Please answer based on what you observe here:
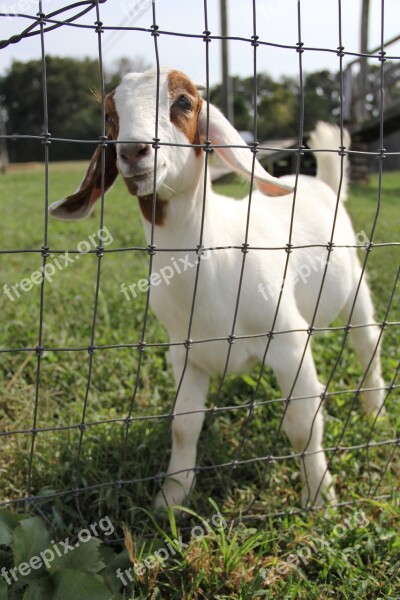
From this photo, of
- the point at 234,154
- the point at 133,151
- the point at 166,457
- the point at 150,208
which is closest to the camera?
the point at 133,151

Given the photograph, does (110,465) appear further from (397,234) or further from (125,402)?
(397,234)

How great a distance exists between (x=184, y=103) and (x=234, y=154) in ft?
0.76

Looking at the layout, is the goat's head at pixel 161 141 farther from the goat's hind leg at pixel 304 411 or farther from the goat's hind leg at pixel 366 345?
the goat's hind leg at pixel 366 345

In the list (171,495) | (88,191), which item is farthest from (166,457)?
(88,191)

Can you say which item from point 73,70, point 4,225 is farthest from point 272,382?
point 73,70

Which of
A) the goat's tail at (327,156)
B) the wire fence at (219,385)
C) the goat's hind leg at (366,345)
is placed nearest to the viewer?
the wire fence at (219,385)

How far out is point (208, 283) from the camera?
2.13 metres

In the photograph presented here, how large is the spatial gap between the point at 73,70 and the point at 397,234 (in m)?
35.5

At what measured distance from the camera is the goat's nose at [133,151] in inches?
67.1

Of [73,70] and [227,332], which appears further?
[73,70]

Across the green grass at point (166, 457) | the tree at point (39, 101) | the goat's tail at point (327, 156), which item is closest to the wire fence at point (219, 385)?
the green grass at point (166, 457)

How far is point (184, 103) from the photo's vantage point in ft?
6.38

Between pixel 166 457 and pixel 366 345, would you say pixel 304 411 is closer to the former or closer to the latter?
pixel 166 457

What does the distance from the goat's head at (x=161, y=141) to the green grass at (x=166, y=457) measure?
1.72ft
